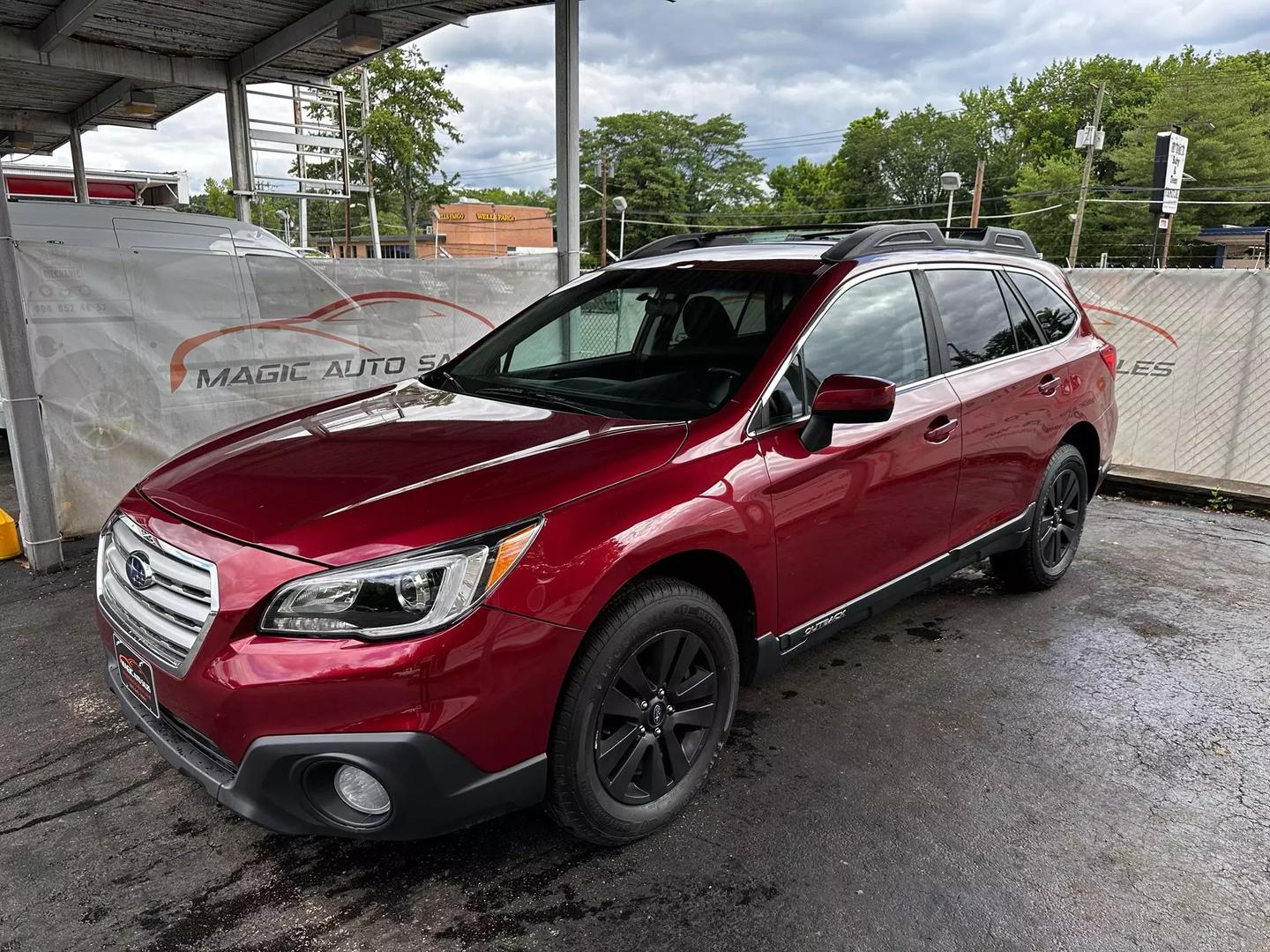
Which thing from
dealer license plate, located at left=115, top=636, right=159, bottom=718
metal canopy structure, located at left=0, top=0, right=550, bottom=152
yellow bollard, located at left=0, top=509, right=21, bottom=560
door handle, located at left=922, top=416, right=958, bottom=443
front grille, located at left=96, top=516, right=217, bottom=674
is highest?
metal canopy structure, located at left=0, top=0, right=550, bottom=152

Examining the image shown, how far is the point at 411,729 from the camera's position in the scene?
6.48 feet

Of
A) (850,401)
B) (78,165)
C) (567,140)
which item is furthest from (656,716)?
(78,165)

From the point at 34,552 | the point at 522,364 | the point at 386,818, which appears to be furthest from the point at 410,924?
the point at 34,552

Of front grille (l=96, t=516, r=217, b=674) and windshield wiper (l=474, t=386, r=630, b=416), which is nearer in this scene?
front grille (l=96, t=516, r=217, b=674)

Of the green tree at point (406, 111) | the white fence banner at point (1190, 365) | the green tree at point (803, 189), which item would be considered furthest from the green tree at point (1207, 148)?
the white fence banner at point (1190, 365)

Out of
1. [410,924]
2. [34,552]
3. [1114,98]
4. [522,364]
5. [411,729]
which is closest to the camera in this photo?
[411,729]

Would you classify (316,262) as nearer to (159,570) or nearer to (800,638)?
(159,570)

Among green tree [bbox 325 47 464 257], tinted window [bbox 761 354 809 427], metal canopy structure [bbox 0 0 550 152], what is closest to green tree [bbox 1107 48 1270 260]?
green tree [bbox 325 47 464 257]

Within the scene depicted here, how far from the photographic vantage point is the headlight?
200 centimetres

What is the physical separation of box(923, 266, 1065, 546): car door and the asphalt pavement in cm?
76

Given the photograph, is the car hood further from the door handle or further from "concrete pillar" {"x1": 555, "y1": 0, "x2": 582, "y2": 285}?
"concrete pillar" {"x1": 555, "y1": 0, "x2": 582, "y2": 285}

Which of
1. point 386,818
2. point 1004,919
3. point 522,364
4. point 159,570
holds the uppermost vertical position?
point 522,364

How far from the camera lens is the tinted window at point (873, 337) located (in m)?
3.04

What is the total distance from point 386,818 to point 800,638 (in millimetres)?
1540
